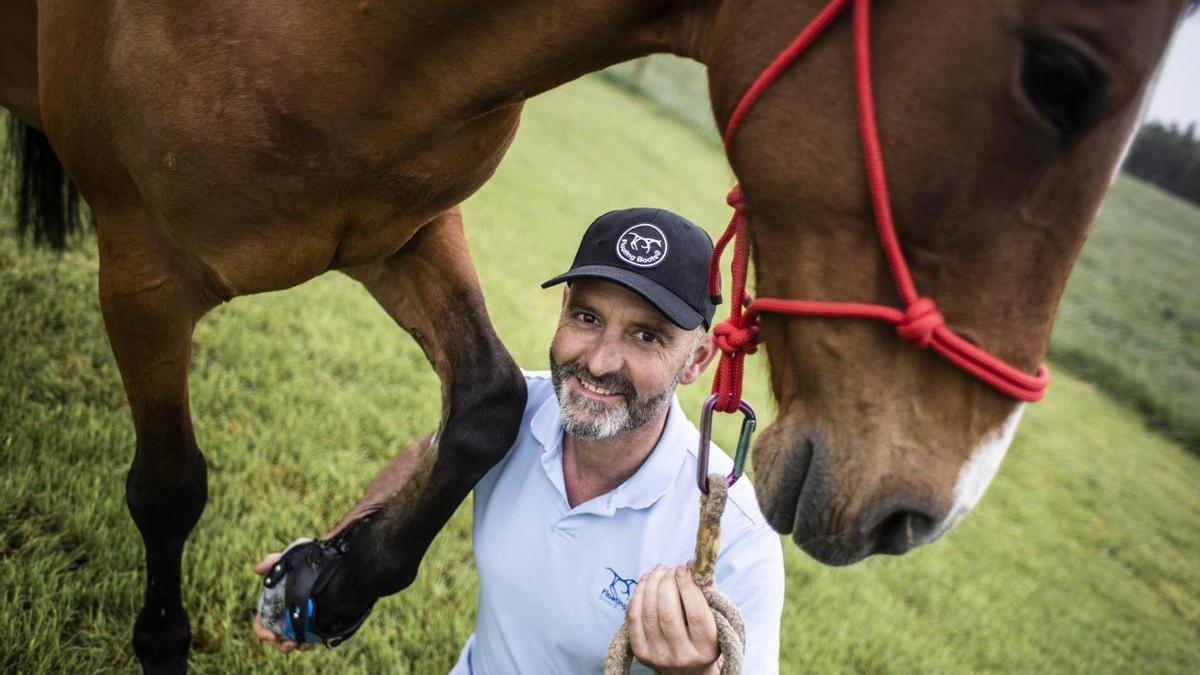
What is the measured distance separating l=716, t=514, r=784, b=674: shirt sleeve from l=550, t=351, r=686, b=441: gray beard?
0.38 m

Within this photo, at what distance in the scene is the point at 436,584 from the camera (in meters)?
2.89

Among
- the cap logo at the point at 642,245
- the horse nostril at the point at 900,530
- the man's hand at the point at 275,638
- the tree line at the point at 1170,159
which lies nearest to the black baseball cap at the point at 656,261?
the cap logo at the point at 642,245

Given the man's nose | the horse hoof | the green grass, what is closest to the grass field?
the horse hoof

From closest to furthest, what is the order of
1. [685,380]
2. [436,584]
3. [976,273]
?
1. [976,273]
2. [685,380]
3. [436,584]

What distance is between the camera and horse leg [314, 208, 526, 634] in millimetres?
1916

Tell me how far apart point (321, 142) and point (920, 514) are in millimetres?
1316

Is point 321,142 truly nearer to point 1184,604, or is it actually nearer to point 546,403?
point 546,403

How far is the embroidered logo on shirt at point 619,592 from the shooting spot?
1785mm

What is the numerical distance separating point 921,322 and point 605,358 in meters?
0.99

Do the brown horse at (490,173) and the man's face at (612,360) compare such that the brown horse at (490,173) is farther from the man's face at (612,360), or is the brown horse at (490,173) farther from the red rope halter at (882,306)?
the man's face at (612,360)

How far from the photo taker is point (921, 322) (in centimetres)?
104

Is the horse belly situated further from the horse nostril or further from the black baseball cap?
the horse nostril

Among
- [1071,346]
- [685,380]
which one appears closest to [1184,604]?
[685,380]

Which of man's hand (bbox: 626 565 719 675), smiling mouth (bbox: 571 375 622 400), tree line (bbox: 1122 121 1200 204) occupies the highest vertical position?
tree line (bbox: 1122 121 1200 204)
